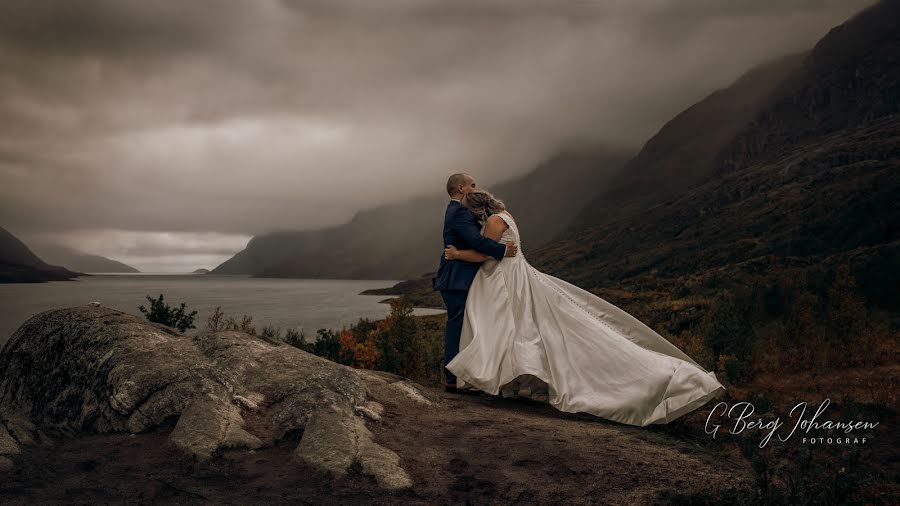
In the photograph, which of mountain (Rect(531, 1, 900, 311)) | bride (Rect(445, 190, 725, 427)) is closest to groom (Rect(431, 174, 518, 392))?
bride (Rect(445, 190, 725, 427))

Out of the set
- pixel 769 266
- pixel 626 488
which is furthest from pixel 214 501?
pixel 769 266

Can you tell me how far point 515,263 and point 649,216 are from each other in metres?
163

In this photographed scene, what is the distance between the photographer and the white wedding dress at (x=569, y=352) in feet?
20.7

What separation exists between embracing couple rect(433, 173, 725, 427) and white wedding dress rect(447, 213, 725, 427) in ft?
0.04

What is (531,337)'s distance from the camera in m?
7.51

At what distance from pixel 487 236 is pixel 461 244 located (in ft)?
1.40

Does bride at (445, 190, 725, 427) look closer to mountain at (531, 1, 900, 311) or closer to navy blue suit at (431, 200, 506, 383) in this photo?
navy blue suit at (431, 200, 506, 383)

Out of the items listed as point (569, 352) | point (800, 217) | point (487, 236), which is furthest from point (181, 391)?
point (800, 217)

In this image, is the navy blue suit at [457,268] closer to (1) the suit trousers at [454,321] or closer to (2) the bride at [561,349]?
(1) the suit trousers at [454,321]

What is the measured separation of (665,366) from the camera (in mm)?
6512

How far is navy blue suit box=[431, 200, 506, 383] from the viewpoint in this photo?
759cm

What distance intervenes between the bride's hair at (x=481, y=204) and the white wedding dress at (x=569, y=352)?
0.22 m

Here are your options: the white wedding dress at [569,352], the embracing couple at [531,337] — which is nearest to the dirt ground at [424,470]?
the white wedding dress at [569,352]

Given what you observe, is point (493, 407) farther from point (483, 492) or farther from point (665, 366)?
point (483, 492)
